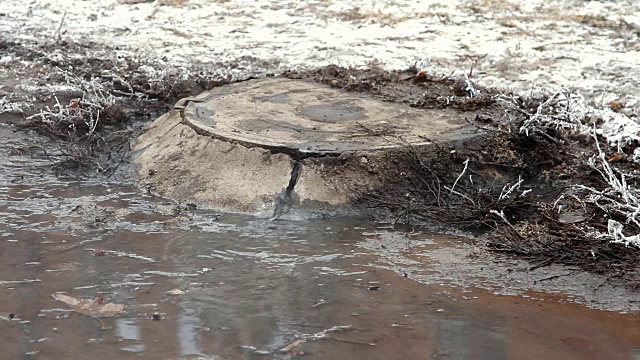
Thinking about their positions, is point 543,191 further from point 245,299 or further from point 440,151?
point 245,299

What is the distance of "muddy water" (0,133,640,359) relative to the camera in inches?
136

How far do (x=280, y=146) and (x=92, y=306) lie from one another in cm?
164

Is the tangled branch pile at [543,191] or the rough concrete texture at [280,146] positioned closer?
the tangled branch pile at [543,191]

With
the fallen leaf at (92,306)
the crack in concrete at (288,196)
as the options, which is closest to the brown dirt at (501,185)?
the crack in concrete at (288,196)

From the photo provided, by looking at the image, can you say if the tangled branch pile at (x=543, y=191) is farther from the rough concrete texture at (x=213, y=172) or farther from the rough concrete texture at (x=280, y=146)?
the rough concrete texture at (x=213, y=172)

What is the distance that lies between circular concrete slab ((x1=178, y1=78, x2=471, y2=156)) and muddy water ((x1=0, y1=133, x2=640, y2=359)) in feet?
1.73

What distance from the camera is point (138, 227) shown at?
4816mm

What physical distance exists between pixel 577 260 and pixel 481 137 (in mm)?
1348

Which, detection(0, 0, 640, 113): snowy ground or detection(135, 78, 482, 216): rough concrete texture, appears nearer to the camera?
detection(135, 78, 482, 216): rough concrete texture

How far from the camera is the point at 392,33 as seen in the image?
860 cm

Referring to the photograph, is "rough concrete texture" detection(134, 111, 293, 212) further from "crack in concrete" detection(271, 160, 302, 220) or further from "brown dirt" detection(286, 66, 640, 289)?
"brown dirt" detection(286, 66, 640, 289)

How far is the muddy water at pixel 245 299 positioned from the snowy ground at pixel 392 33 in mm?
3169

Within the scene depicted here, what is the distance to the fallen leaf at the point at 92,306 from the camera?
12.3 ft

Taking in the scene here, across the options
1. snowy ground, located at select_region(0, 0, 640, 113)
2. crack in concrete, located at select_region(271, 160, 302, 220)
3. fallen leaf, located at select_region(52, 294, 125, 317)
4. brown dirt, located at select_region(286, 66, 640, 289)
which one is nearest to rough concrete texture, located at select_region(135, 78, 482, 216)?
crack in concrete, located at select_region(271, 160, 302, 220)
